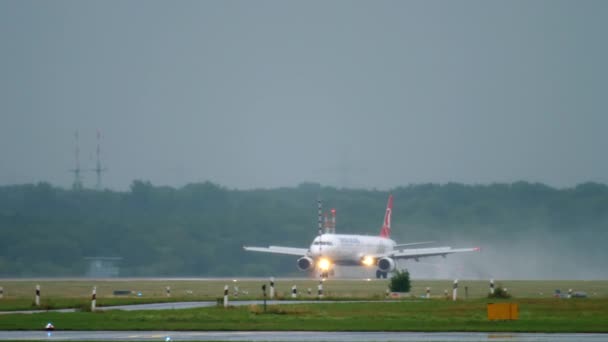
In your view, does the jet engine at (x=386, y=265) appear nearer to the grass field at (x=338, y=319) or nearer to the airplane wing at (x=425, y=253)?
the airplane wing at (x=425, y=253)

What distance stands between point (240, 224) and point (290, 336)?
9826 cm

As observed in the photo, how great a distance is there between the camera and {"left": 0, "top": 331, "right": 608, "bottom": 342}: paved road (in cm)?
2791

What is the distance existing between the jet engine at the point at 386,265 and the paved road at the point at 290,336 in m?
67.5

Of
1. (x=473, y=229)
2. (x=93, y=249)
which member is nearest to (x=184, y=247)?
(x=93, y=249)

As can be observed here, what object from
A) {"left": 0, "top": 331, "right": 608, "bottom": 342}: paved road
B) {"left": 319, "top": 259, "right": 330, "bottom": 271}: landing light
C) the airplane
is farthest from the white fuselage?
{"left": 0, "top": 331, "right": 608, "bottom": 342}: paved road

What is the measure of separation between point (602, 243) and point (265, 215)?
35842 mm

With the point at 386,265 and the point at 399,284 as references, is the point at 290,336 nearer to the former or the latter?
the point at 399,284

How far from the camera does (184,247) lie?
116 m

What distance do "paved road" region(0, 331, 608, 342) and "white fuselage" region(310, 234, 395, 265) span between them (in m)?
60.8

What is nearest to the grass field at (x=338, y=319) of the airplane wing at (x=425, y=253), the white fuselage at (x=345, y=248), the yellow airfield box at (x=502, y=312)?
the yellow airfield box at (x=502, y=312)

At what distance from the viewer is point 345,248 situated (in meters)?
96.5

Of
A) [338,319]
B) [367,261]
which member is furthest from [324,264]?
[338,319]

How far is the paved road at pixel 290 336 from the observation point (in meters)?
27.9

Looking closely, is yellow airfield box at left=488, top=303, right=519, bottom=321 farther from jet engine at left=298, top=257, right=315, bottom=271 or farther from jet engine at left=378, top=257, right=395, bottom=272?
jet engine at left=378, top=257, right=395, bottom=272
